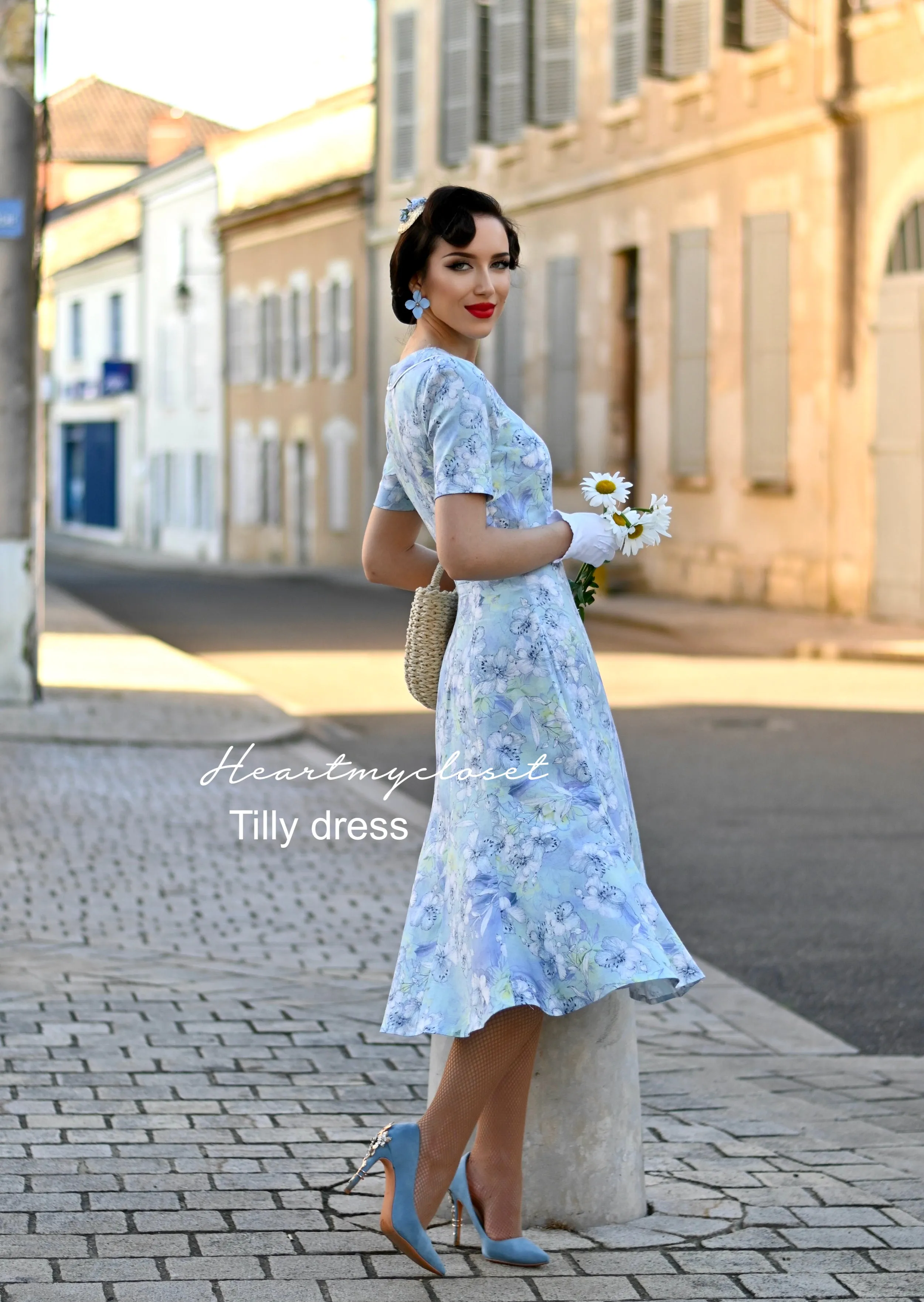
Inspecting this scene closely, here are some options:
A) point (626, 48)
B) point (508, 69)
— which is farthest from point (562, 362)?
point (508, 69)

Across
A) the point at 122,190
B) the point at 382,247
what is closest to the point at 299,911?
the point at 382,247

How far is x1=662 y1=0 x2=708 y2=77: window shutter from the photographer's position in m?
24.8

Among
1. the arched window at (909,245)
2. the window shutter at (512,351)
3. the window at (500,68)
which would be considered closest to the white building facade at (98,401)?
the window at (500,68)

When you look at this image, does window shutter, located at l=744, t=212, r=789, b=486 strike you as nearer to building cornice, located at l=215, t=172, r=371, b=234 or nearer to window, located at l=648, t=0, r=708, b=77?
window, located at l=648, t=0, r=708, b=77

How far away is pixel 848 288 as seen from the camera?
21.9 m

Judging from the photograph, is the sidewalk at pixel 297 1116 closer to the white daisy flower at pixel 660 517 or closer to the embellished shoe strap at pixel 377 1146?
the embellished shoe strap at pixel 377 1146

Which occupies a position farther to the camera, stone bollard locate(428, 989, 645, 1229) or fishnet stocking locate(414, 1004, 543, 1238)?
stone bollard locate(428, 989, 645, 1229)

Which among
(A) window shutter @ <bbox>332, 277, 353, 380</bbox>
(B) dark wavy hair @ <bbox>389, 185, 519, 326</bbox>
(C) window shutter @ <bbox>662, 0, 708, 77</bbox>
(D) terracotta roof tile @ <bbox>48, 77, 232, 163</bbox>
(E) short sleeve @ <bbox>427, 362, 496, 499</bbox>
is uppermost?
(D) terracotta roof tile @ <bbox>48, 77, 232, 163</bbox>

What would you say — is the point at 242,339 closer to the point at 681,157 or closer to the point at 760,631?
the point at 681,157

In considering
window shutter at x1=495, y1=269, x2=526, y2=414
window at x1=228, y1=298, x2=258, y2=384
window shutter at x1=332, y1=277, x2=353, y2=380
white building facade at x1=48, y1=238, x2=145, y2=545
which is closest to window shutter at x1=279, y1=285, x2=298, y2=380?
window at x1=228, y1=298, x2=258, y2=384

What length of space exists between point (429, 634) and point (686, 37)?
74.2 feet

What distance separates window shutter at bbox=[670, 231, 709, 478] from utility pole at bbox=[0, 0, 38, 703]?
13011 mm

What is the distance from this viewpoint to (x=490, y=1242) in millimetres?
3730

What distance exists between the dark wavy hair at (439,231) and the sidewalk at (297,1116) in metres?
1.63
